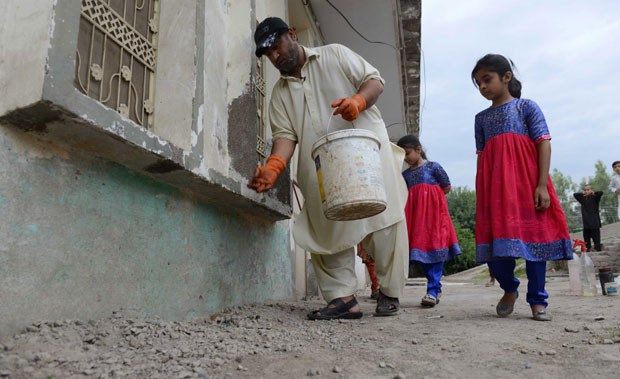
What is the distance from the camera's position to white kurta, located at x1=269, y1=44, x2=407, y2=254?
2654 mm

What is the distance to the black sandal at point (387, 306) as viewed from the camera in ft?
9.02

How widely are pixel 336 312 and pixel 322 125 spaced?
104 centimetres

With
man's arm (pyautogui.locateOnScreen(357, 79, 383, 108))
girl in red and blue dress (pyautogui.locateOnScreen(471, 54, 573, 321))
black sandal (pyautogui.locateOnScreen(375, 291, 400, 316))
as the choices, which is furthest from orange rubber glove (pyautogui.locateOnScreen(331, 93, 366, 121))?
black sandal (pyautogui.locateOnScreen(375, 291, 400, 316))

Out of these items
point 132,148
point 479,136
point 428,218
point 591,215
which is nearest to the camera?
point 132,148

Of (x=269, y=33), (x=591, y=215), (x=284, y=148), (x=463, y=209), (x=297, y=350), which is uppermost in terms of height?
(x=463, y=209)

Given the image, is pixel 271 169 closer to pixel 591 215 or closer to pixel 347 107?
pixel 347 107

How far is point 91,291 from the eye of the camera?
1.61 metres

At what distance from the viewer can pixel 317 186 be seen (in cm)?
271

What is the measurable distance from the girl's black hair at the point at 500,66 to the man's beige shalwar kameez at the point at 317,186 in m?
0.63

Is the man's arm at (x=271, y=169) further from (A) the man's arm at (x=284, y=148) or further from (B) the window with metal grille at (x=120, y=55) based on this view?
(B) the window with metal grille at (x=120, y=55)

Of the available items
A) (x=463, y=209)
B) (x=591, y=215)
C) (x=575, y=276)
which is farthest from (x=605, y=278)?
(x=463, y=209)

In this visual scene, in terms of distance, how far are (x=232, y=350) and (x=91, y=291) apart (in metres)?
0.52

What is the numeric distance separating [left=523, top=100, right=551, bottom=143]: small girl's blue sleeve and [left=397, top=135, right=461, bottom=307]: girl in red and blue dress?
1.57 metres

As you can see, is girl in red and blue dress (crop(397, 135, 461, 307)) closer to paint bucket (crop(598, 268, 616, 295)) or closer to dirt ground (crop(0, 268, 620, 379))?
paint bucket (crop(598, 268, 616, 295))
